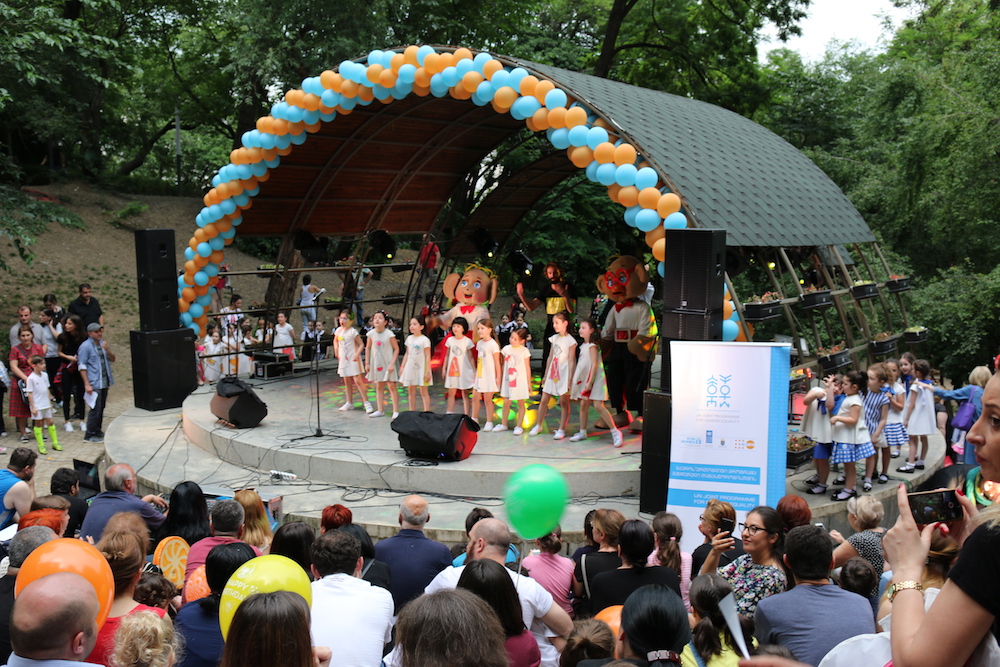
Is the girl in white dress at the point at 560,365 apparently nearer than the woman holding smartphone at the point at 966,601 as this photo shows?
No

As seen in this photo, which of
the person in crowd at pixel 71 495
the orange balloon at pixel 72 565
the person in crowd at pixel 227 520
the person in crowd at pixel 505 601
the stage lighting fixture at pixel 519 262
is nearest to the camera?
the orange balloon at pixel 72 565

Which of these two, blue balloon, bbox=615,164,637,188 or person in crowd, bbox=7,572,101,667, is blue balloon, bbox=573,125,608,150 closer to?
blue balloon, bbox=615,164,637,188

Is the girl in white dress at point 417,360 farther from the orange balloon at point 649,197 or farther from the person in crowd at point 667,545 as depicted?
the person in crowd at point 667,545

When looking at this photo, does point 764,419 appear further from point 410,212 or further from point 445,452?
point 410,212

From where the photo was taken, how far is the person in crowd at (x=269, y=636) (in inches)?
96.9

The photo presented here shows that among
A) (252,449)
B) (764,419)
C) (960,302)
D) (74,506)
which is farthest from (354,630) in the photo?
(960,302)

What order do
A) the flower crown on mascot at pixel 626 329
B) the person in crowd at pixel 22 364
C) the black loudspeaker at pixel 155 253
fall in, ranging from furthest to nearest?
the black loudspeaker at pixel 155 253 → the person in crowd at pixel 22 364 → the flower crown on mascot at pixel 626 329

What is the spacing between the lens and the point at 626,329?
1039cm

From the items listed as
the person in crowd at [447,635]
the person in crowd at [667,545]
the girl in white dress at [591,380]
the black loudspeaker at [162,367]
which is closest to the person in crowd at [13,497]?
the person in crowd at [667,545]

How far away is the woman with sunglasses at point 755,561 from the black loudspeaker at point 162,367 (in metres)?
9.78

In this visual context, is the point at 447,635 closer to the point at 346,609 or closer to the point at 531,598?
the point at 346,609

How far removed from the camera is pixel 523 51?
64.9 ft

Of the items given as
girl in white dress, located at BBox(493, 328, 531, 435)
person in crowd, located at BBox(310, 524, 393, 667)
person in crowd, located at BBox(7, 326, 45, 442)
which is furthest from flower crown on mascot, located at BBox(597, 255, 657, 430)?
person in crowd, located at BBox(7, 326, 45, 442)

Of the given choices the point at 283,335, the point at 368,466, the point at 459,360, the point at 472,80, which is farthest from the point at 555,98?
the point at 283,335
